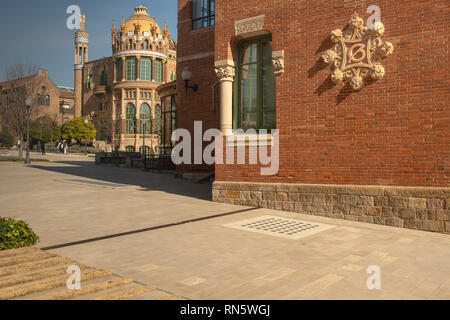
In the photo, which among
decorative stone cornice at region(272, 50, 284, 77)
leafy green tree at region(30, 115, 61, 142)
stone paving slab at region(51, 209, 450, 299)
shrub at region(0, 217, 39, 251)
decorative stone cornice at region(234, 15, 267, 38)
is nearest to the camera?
stone paving slab at region(51, 209, 450, 299)

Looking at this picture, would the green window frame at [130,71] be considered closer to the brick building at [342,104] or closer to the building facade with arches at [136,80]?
the building facade with arches at [136,80]

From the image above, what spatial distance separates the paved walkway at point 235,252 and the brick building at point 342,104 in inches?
24.1

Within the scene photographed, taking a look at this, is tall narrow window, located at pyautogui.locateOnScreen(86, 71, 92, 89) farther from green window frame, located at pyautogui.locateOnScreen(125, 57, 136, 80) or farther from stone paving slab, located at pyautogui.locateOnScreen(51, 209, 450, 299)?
stone paving slab, located at pyautogui.locateOnScreen(51, 209, 450, 299)

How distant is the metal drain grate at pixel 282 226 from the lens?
263 inches

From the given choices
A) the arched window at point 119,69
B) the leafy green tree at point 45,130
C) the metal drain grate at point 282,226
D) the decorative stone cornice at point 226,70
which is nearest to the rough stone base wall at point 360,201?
the metal drain grate at point 282,226

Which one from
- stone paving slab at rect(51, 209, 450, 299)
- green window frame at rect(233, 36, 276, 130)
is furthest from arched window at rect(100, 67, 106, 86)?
stone paving slab at rect(51, 209, 450, 299)

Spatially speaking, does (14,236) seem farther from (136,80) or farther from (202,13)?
(136,80)

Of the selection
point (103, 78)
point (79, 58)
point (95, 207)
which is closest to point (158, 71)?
point (103, 78)

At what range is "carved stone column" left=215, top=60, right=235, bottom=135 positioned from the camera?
10195 mm

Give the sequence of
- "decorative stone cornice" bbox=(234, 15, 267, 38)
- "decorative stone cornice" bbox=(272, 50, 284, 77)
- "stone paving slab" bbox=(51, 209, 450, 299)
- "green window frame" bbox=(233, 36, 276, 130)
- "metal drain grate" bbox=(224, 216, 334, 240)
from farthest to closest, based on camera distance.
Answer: "green window frame" bbox=(233, 36, 276, 130)
"decorative stone cornice" bbox=(234, 15, 267, 38)
"decorative stone cornice" bbox=(272, 50, 284, 77)
"metal drain grate" bbox=(224, 216, 334, 240)
"stone paving slab" bbox=(51, 209, 450, 299)

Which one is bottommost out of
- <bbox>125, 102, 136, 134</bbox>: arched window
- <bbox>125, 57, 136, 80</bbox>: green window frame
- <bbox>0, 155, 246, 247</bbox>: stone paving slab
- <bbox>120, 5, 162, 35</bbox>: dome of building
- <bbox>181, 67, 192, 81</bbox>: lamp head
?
<bbox>0, 155, 246, 247</bbox>: stone paving slab

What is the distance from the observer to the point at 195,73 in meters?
15.6

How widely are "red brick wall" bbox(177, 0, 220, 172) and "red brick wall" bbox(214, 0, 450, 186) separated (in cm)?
524
